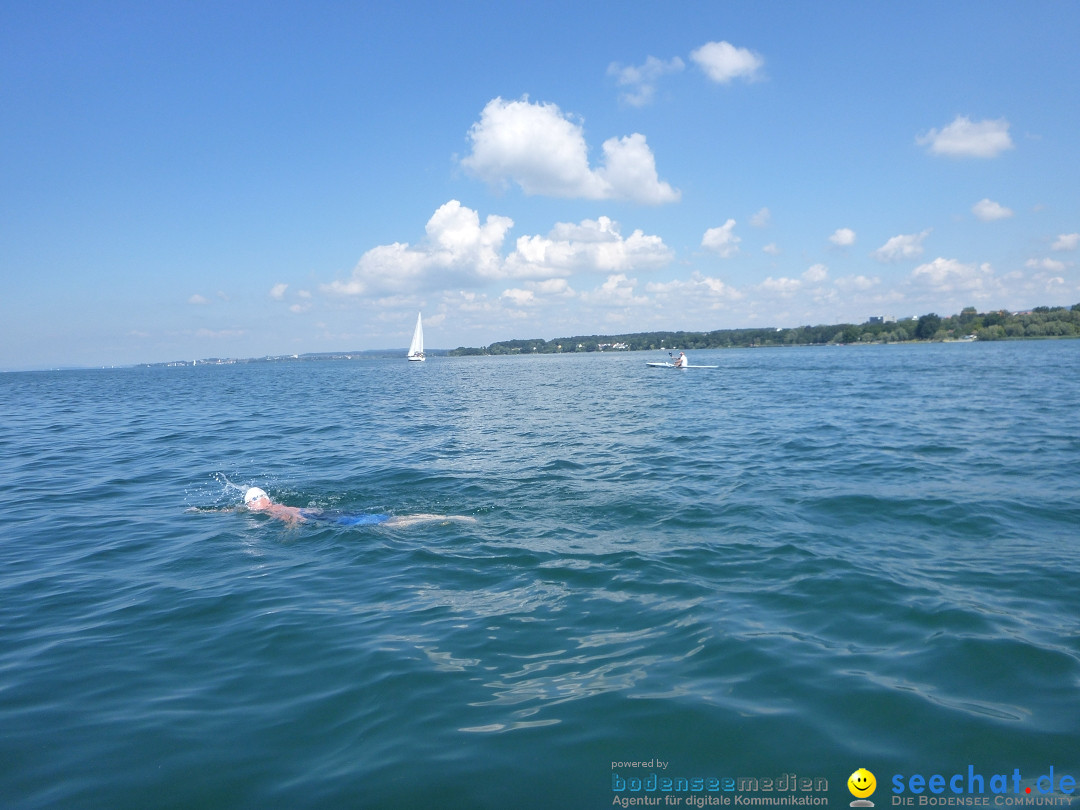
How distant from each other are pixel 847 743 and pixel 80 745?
6.64 metres

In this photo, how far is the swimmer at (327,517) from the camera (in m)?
11.1

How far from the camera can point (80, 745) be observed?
16.5ft

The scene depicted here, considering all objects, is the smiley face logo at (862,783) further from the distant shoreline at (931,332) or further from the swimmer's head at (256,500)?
the distant shoreline at (931,332)

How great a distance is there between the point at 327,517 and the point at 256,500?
2.02 meters

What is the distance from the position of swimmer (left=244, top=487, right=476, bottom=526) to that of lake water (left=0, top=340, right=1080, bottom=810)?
0.97ft

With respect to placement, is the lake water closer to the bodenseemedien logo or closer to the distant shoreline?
the bodenseemedien logo

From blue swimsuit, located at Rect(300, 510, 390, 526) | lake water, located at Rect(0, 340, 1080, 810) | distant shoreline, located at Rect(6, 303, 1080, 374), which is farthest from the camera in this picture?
distant shoreline, located at Rect(6, 303, 1080, 374)

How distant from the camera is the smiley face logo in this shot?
4238mm

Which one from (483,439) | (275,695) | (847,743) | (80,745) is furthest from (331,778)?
Result: (483,439)

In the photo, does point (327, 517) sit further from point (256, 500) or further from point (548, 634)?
point (548, 634)

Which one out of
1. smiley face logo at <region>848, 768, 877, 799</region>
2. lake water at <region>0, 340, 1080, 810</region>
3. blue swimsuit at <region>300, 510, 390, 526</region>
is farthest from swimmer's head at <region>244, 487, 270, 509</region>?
smiley face logo at <region>848, 768, 877, 799</region>

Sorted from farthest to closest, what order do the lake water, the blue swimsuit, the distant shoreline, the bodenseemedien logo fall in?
the distant shoreline, the blue swimsuit, the lake water, the bodenseemedien logo

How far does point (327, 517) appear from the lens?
1157 centimetres

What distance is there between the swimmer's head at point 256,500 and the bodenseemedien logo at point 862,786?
38.0 ft
